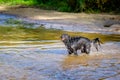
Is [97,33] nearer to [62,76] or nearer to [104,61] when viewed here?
[104,61]

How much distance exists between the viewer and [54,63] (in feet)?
28.7

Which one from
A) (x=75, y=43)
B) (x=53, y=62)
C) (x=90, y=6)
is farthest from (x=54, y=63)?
(x=90, y=6)

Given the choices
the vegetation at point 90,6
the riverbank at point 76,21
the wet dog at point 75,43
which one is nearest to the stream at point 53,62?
the wet dog at point 75,43

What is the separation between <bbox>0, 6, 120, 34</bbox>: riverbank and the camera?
16062mm

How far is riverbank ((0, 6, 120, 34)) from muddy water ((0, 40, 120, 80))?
4423mm

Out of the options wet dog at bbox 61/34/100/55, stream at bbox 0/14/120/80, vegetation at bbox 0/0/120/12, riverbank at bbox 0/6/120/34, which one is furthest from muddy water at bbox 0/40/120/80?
vegetation at bbox 0/0/120/12

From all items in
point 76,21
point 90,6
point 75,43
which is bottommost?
point 76,21

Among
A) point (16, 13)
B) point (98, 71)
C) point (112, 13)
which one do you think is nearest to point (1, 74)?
point (98, 71)

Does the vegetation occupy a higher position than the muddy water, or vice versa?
the muddy water

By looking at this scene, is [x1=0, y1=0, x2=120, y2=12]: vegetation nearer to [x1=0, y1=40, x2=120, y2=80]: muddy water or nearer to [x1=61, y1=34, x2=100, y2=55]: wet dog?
[x1=0, y1=40, x2=120, y2=80]: muddy water

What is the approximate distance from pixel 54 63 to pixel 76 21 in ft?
33.6

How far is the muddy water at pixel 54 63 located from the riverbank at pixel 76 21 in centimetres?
442

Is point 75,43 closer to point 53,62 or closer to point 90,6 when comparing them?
point 53,62

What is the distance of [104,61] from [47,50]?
2.06 m
